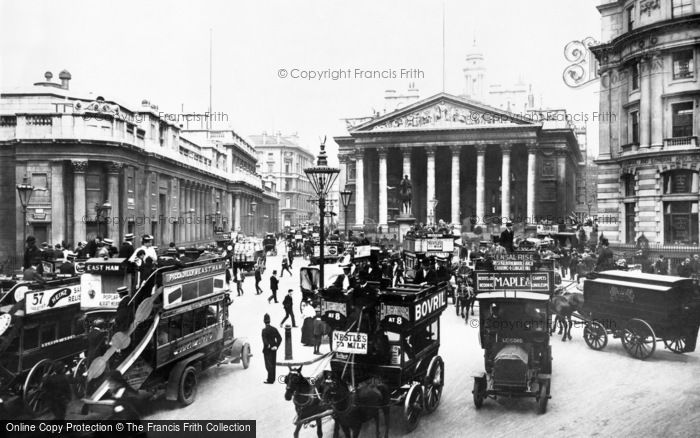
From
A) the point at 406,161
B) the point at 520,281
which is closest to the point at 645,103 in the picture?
the point at 520,281

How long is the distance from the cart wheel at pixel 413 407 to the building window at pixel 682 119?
24.2 metres

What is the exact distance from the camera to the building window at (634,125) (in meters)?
31.1

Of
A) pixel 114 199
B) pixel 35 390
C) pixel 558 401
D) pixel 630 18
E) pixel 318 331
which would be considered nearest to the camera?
pixel 35 390

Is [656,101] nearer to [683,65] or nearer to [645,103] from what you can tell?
[645,103]

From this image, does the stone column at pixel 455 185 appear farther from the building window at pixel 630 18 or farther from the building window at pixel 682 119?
the building window at pixel 682 119

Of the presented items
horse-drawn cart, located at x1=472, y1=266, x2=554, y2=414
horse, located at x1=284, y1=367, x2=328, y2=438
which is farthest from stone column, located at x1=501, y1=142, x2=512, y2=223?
horse, located at x1=284, y1=367, x2=328, y2=438

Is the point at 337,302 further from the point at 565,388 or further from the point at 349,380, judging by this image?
the point at 565,388

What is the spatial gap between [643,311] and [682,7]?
59.0ft

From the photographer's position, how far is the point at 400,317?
10180 mm

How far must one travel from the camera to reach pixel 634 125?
3138 cm

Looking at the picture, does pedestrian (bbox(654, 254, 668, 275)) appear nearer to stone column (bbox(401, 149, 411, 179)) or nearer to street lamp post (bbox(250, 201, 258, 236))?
stone column (bbox(401, 149, 411, 179))

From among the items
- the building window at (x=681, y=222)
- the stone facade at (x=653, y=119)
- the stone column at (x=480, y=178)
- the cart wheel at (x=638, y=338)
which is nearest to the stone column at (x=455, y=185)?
the stone column at (x=480, y=178)

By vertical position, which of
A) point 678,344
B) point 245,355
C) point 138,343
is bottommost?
point 245,355

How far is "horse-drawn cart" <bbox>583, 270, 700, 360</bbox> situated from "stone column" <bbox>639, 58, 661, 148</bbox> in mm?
16796
